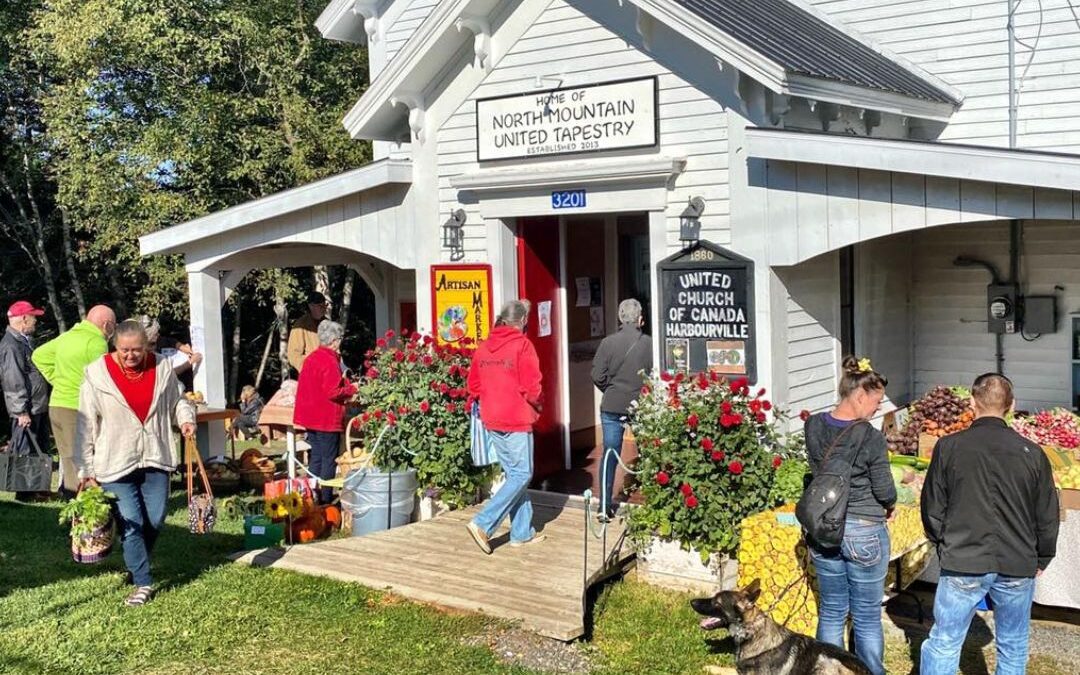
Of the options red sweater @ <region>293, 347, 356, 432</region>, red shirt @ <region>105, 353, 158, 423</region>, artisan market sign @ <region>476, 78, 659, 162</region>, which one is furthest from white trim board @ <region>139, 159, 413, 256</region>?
red shirt @ <region>105, 353, 158, 423</region>

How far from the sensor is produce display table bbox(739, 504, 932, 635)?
659 cm

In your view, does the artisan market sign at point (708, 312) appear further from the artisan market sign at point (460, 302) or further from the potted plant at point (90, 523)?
the potted plant at point (90, 523)

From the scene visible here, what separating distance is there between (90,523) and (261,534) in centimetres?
216

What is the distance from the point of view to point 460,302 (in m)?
10.1

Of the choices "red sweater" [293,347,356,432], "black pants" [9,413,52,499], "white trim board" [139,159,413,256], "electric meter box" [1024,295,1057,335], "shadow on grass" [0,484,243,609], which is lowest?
Answer: "shadow on grass" [0,484,243,609]

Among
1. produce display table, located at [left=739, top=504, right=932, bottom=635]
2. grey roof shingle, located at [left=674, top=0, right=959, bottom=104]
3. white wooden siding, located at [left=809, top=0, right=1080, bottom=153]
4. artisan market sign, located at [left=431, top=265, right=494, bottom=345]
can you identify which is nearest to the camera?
produce display table, located at [left=739, top=504, right=932, bottom=635]

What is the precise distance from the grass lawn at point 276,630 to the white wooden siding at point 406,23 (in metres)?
8.23

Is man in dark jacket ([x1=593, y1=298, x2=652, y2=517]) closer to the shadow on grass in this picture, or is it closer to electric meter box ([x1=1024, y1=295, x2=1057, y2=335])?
the shadow on grass

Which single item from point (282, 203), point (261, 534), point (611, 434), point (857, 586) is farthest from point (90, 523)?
point (282, 203)

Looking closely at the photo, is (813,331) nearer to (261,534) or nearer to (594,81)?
(594,81)

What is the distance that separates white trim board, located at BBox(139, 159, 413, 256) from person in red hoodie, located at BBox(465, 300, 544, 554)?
272 centimetres

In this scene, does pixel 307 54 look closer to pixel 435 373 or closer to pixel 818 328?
pixel 435 373

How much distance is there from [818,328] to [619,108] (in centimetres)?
241

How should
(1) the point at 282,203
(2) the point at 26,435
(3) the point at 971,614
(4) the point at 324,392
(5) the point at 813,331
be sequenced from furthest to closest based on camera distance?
1. (1) the point at 282,203
2. (2) the point at 26,435
3. (4) the point at 324,392
4. (5) the point at 813,331
5. (3) the point at 971,614
